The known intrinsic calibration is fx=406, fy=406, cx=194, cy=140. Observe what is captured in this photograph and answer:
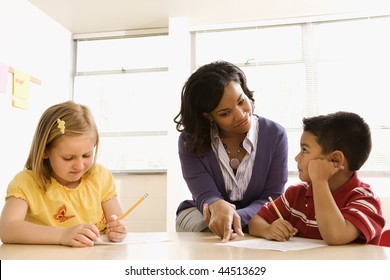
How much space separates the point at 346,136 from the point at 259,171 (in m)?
0.36

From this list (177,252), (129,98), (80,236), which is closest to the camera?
(177,252)

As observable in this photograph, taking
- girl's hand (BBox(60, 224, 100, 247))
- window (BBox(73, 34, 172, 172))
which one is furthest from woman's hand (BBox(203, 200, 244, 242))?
window (BBox(73, 34, 172, 172))

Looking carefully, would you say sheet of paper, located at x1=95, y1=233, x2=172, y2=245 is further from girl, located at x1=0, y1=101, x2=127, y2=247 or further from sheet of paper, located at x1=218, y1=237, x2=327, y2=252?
sheet of paper, located at x1=218, y1=237, x2=327, y2=252

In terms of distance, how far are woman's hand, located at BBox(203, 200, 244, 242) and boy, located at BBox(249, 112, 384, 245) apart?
0.07m

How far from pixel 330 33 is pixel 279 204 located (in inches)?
116

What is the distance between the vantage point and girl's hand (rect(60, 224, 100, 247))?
3.14 feet

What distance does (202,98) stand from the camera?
151cm

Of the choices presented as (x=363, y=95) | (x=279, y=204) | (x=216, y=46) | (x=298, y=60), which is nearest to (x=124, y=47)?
(x=216, y=46)

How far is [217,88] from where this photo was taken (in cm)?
147

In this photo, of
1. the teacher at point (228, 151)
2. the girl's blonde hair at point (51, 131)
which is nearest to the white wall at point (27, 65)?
the girl's blonde hair at point (51, 131)

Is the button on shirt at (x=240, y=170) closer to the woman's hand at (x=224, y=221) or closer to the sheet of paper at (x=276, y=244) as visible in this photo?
the woman's hand at (x=224, y=221)

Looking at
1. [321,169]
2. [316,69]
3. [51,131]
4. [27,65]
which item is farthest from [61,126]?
[316,69]

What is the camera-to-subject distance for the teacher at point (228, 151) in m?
1.45

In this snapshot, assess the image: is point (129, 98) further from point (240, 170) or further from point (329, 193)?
point (329, 193)
